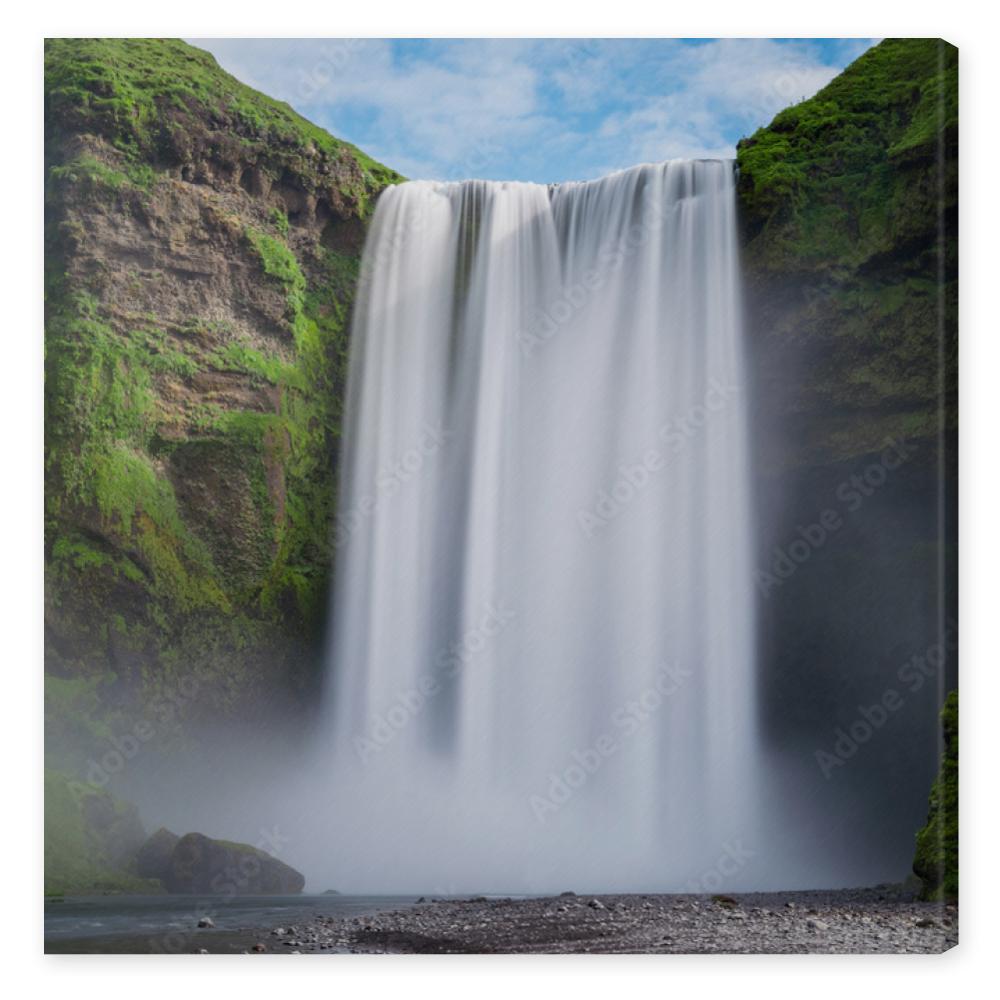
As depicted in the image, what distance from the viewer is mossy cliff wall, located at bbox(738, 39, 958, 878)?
7508 millimetres

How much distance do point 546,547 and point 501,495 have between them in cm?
67

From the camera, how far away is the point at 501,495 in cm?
946

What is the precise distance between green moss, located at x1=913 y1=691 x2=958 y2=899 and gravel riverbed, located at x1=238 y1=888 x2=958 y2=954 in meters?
0.14

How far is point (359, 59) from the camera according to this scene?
768cm

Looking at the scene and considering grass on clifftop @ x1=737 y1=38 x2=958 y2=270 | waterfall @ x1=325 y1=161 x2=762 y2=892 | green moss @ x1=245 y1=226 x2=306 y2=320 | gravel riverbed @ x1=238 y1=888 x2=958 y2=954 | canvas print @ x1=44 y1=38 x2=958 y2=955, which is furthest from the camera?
green moss @ x1=245 y1=226 x2=306 y2=320

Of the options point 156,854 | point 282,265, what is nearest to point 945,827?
point 156,854

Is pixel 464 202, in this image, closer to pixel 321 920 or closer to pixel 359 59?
pixel 359 59

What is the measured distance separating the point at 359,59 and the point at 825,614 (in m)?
5.29

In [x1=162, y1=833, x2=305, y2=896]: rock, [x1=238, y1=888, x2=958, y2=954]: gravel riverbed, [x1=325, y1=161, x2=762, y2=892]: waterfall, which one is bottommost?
[x1=238, y1=888, x2=958, y2=954]: gravel riverbed

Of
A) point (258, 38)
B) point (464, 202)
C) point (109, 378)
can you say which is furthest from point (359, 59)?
point (109, 378)

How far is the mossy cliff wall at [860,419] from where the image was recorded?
7.51 meters

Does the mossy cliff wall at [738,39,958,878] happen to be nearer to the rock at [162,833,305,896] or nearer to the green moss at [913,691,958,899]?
the green moss at [913,691,958,899]

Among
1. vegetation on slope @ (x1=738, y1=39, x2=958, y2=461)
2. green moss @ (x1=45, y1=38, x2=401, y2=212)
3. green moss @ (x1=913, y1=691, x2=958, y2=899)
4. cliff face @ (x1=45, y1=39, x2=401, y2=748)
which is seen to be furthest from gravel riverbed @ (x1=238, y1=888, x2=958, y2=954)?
green moss @ (x1=45, y1=38, x2=401, y2=212)

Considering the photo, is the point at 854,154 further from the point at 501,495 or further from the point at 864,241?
the point at 501,495
